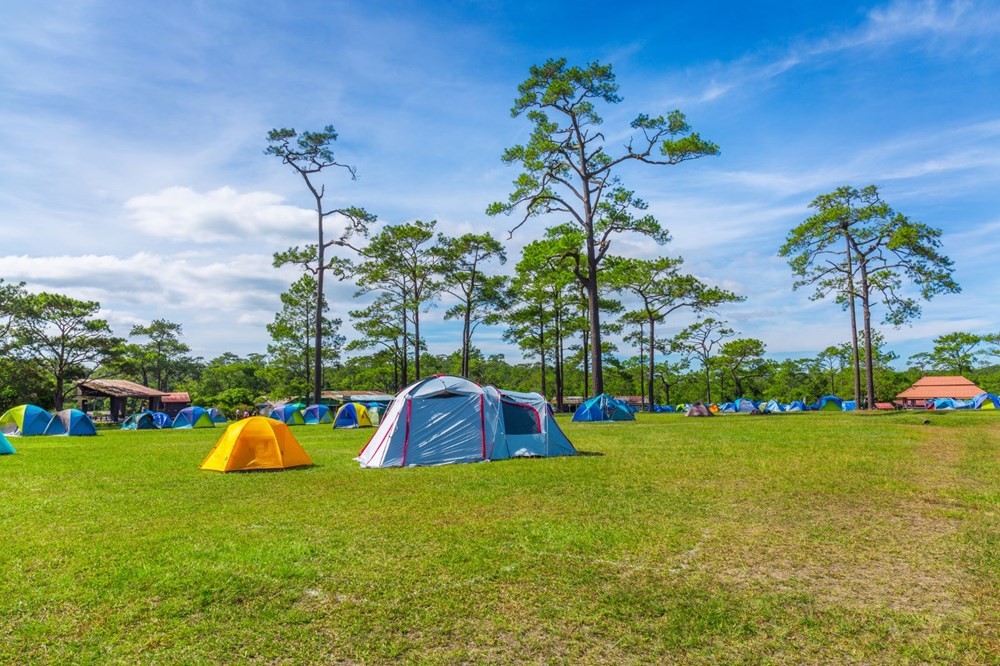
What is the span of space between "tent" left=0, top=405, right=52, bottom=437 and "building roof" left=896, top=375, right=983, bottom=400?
7206 cm

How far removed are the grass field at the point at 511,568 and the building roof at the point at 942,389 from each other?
6070 centimetres

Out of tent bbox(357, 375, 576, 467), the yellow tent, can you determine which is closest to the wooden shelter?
the yellow tent

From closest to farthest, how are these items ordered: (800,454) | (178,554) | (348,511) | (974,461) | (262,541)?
(178,554) < (262,541) < (348,511) < (974,461) < (800,454)

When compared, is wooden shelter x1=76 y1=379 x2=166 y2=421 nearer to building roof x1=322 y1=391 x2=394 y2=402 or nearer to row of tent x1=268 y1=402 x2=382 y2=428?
building roof x1=322 y1=391 x2=394 y2=402

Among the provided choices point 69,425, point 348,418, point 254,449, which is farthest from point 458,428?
point 69,425

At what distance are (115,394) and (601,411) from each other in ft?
125

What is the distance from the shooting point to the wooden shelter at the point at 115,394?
43281 mm

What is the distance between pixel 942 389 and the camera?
196 ft

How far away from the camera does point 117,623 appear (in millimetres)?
4285

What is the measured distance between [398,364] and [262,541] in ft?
123

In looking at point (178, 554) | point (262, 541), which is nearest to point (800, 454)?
point (262, 541)

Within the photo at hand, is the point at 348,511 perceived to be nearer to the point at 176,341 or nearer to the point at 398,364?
the point at 398,364

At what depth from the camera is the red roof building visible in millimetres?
58375

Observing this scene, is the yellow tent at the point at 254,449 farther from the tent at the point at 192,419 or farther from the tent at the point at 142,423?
the tent at the point at 142,423
